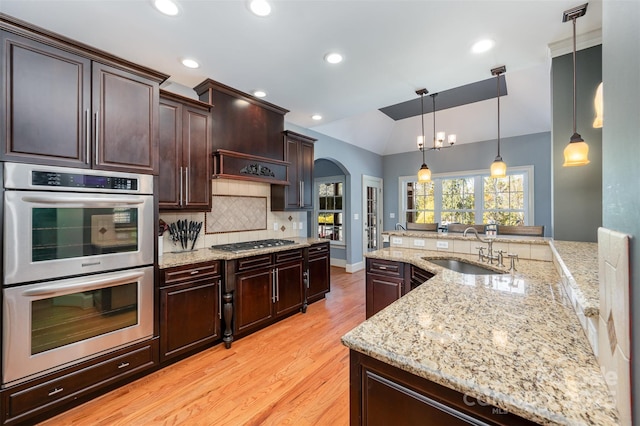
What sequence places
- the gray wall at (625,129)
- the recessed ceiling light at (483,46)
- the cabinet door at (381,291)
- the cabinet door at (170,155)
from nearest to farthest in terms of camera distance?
the gray wall at (625,129) → the recessed ceiling light at (483,46) → the cabinet door at (170,155) → the cabinet door at (381,291)

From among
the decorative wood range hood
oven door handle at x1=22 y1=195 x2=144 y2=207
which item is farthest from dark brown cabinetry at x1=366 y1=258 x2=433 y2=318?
oven door handle at x1=22 y1=195 x2=144 y2=207

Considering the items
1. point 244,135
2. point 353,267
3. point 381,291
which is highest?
point 244,135

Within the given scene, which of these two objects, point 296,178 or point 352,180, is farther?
point 352,180

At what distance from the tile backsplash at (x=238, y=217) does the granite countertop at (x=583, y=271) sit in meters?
3.00

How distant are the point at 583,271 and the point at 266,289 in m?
2.59

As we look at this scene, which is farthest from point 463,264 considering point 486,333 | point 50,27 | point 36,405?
point 50,27

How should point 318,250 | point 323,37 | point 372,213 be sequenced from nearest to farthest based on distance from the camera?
1. point 323,37
2. point 318,250
3. point 372,213

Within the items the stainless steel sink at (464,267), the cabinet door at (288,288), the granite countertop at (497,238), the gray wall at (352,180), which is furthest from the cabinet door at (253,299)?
the gray wall at (352,180)

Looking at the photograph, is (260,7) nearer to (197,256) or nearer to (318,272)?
(197,256)

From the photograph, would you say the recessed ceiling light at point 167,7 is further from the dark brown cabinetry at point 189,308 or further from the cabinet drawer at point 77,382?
the cabinet drawer at point 77,382

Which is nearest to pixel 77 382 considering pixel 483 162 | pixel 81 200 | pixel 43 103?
pixel 81 200

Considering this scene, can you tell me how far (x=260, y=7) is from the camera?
69.8 inches

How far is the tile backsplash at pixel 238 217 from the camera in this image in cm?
302

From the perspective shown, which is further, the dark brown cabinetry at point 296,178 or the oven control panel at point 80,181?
the dark brown cabinetry at point 296,178
